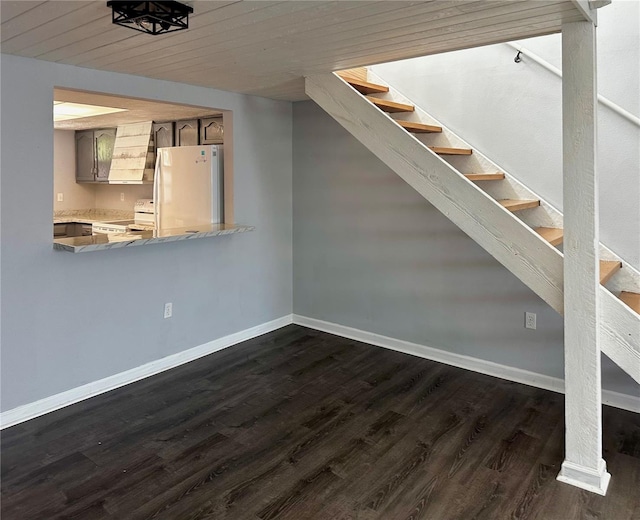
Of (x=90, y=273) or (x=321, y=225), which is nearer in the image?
(x=90, y=273)

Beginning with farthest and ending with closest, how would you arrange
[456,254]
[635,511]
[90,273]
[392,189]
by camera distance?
[392,189], [456,254], [90,273], [635,511]

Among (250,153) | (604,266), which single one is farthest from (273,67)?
(604,266)

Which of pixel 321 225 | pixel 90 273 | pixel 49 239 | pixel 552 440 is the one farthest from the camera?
pixel 321 225

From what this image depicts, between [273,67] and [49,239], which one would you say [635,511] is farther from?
[49,239]

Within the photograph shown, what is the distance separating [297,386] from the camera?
347 cm

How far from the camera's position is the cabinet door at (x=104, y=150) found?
232 inches

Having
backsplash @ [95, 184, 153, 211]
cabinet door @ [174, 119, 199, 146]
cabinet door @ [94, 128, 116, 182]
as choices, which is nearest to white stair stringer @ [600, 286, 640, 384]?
cabinet door @ [174, 119, 199, 146]

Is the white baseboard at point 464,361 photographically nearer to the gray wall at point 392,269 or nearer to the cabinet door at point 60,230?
the gray wall at point 392,269

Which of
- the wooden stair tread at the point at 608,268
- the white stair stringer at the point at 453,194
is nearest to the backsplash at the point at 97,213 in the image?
the white stair stringer at the point at 453,194

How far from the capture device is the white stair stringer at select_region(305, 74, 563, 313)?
248cm

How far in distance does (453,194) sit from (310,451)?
1.65 m

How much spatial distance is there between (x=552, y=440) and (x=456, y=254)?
152 cm

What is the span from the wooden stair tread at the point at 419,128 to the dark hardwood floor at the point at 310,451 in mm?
1854

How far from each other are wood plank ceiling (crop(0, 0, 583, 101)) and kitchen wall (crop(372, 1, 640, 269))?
83cm
